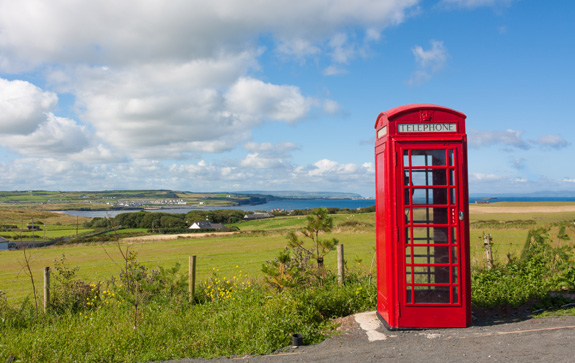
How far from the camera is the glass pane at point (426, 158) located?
6.09m

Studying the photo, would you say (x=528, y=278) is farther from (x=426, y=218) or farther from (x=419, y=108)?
(x=419, y=108)

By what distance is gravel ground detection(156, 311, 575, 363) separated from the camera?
4746 mm

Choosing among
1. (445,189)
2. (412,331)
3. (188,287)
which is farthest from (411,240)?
(188,287)

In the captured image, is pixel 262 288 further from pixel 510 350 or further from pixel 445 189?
pixel 510 350

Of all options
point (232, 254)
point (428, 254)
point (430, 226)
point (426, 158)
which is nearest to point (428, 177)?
point (426, 158)

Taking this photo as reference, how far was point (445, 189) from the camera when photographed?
6.03m

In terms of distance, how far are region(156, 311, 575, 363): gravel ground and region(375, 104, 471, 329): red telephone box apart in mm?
342

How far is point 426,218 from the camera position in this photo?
20.0ft

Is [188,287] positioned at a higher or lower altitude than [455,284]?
lower

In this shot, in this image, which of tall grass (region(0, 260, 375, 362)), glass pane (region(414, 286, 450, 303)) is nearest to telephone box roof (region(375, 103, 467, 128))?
glass pane (region(414, 286, 450, 303))

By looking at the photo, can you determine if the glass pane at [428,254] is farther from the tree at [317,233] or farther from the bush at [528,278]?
the tree at [317,233]

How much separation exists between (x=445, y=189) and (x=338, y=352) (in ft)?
9.04

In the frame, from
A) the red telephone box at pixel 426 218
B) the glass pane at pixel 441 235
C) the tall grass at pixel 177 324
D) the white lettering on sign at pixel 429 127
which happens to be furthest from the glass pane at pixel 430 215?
the tall grass at pixel 177 324

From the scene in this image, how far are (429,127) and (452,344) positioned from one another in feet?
9.85
